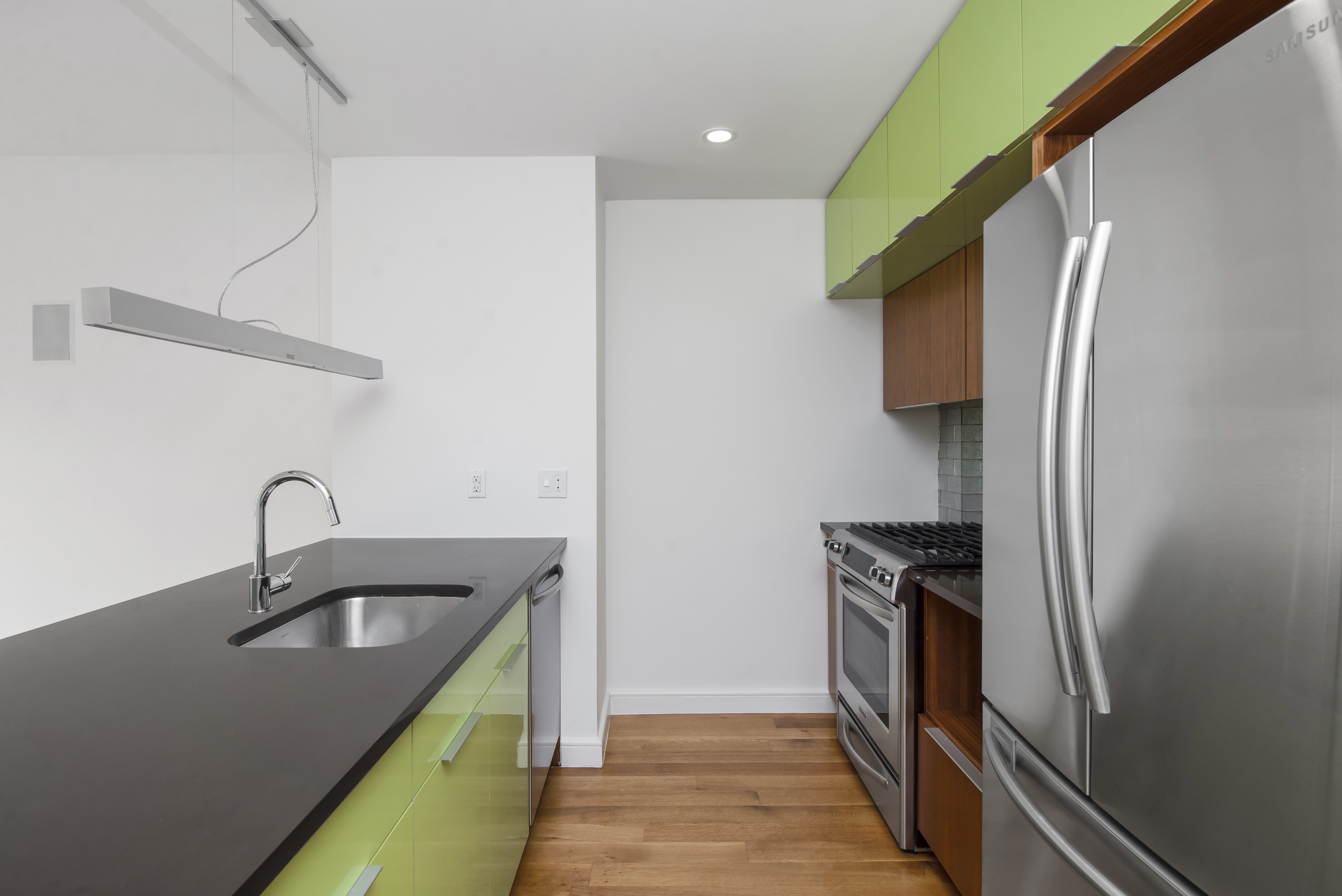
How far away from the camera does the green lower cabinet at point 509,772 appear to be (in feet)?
4.66

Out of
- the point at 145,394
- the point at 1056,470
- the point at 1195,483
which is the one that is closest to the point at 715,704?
the point at 1056,470

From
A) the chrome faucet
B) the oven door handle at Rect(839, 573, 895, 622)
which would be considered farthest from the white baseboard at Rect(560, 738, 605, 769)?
the chrome faucet

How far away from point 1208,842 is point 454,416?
2.37 m

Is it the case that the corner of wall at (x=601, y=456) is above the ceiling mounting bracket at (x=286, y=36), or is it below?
below

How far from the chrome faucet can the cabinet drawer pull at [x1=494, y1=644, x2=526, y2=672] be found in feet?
1.75

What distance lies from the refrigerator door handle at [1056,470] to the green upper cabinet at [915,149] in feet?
3.16

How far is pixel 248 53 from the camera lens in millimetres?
1770

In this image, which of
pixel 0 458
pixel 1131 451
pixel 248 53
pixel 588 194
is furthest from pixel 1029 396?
pixel 0 458

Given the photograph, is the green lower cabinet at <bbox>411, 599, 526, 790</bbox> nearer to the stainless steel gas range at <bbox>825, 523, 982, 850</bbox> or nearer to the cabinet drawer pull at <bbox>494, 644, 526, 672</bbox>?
the cabinet drawer pull at <bbox>494, 644, 526, 672</bbox>

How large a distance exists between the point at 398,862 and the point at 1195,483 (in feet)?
4.00

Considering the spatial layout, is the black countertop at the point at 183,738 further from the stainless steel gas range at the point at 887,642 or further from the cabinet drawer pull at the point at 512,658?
the stainless steel gas range at the point at 887,642

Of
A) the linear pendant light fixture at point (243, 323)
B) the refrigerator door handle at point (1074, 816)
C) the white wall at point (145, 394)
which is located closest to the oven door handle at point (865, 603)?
the refrigerator door handle at point (1074, 816)

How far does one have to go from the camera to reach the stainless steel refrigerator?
1.94ft

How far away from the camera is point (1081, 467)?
2.75 ft
